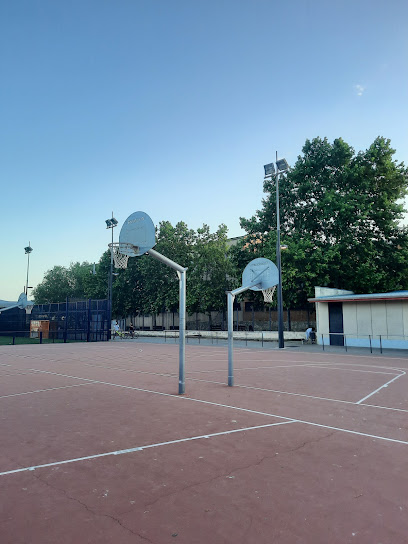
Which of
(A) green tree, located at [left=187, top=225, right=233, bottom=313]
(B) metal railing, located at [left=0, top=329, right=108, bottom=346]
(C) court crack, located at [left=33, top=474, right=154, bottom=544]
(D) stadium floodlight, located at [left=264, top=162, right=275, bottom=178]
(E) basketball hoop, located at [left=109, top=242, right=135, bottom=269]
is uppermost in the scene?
(D) stadium floodlight, located at [left=264, top=162, right=275, bottom=178]

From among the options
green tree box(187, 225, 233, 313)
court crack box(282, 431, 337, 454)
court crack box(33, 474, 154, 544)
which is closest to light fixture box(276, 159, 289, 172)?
green tree box(187, 225, 233, 313)

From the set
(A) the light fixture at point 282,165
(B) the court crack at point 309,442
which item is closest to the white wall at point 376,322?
(A) the light fixture at point 282,165

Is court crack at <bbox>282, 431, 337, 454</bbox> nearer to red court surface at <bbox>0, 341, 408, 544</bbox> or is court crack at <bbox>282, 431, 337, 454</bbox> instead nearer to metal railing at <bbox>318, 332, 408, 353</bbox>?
red court surface at <bbox>0, 341, 408, 544</bbox>

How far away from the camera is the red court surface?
3812mm

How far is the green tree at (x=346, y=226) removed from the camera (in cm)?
3316

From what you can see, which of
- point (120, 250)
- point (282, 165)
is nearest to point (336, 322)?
point (282, 165)

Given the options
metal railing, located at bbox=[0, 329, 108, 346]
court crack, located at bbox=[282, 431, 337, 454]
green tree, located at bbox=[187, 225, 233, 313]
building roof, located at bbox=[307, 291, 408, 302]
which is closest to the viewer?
court crack, located at bbox=[282, 431, 337, 454]

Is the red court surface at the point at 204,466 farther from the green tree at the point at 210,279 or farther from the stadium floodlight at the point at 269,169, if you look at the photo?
the green tree at the point at 210,279

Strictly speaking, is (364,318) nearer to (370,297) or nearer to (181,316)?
(370,297)

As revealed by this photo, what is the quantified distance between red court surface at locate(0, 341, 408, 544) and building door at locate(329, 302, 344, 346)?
61.4 feet

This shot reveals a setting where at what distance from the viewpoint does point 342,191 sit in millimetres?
35656

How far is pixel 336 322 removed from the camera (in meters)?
29.5

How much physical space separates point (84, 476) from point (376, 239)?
113ft

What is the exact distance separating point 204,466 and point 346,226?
105ft
